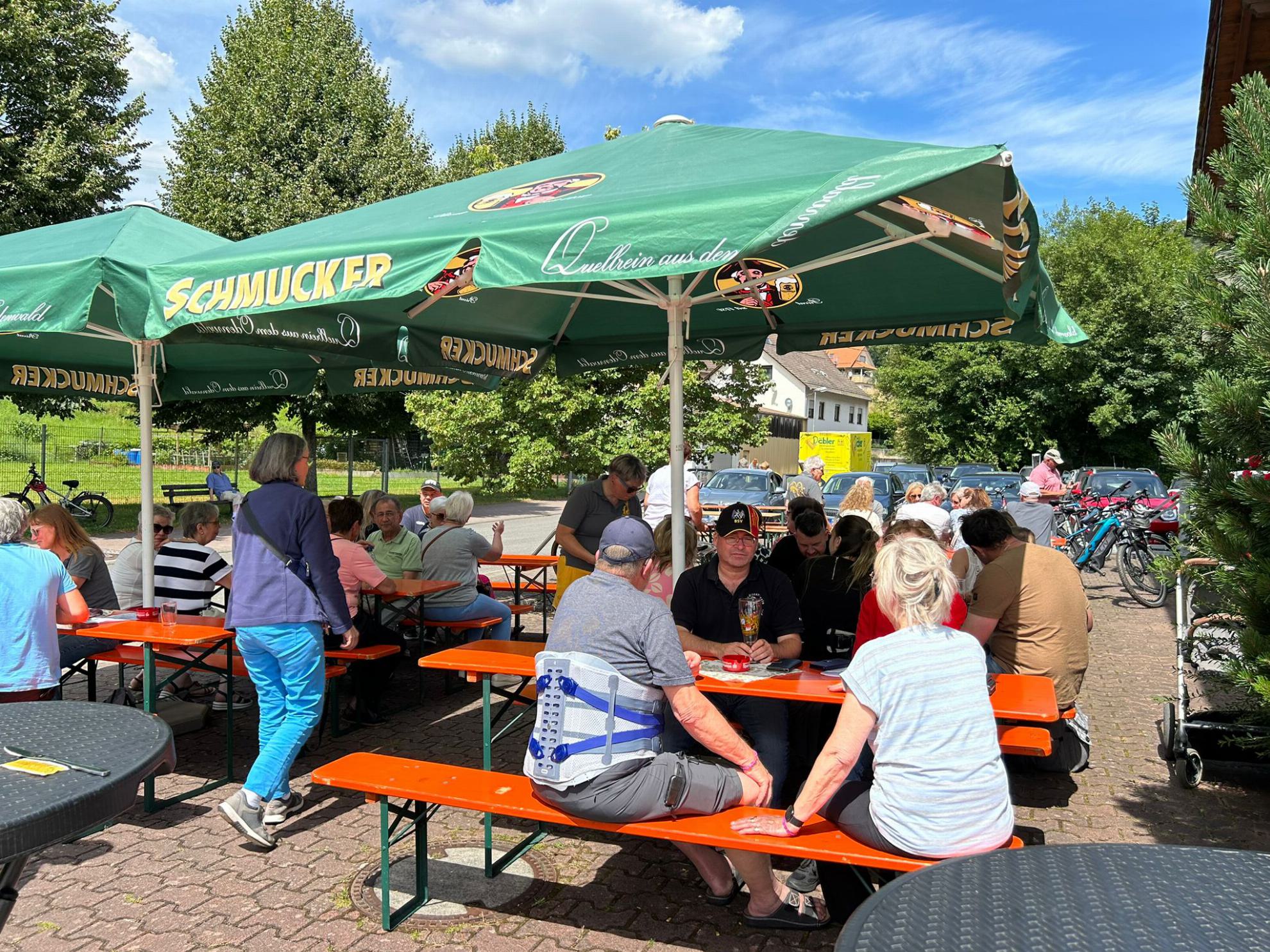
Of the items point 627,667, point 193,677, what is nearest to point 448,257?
point 627,667

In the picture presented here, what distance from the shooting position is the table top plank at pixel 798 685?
3609 millimetres

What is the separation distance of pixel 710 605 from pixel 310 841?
2203 millimetres

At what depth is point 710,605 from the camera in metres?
4.52

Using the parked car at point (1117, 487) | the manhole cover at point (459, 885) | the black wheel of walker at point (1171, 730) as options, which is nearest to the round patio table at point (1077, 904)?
the manhole cover at point (459, 885)

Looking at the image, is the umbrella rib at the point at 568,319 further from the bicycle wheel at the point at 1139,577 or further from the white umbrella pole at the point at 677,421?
the bicycle wheel at the point at 1139,577

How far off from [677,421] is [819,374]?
2352 inches

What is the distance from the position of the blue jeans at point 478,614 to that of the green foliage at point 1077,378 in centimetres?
3005

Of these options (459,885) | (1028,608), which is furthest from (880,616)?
(459,885)

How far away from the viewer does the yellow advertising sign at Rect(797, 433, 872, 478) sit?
31.0 m

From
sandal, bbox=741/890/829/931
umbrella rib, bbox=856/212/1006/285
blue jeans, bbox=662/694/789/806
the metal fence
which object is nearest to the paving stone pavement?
sandal, bbox=741/890/829/931

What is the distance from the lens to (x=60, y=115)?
1775 centimetres

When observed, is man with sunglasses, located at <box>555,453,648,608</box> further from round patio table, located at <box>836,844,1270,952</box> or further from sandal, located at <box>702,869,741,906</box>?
round patio table, located at <box>836,844,1270,952</box>

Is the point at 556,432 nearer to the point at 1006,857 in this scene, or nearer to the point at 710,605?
the point at 710,605

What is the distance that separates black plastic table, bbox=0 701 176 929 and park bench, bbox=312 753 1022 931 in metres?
1.21
